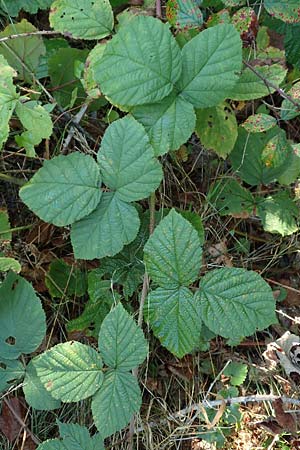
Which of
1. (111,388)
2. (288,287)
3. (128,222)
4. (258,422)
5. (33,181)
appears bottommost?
(258,422)

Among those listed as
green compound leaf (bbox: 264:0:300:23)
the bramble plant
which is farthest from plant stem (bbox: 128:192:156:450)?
green compound leaf (bbox: 264:0:300:23)

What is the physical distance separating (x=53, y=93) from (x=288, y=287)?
37.3 inches

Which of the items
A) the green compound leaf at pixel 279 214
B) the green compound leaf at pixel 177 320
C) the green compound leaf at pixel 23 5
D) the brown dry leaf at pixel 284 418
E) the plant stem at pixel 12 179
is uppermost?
the green compound leaf at pixel 23 5

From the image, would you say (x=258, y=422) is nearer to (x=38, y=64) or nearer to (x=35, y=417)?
(x=35, y=417)

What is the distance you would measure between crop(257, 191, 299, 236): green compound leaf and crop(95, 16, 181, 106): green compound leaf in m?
0.55

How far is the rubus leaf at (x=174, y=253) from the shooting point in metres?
1.24

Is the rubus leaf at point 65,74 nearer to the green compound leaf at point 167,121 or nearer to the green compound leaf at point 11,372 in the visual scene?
A: the green compound leaf at point 167,121

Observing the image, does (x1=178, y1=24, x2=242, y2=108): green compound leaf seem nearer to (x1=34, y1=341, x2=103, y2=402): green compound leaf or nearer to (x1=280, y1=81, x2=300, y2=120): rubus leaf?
(x1=280, y1=81, x2=300, y2=120): rubus leaf

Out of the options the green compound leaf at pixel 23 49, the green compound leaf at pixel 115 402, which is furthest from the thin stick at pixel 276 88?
the green compound leaf at pixel 115 402

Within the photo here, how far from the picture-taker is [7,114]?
1271 mm

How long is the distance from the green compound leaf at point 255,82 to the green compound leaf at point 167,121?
0.55 ft

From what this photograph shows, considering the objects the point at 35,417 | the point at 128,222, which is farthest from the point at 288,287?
the point at 35,417

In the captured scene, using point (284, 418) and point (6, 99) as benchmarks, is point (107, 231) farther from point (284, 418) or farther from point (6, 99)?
point (284, 418)

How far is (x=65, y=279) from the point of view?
1.61 metres
